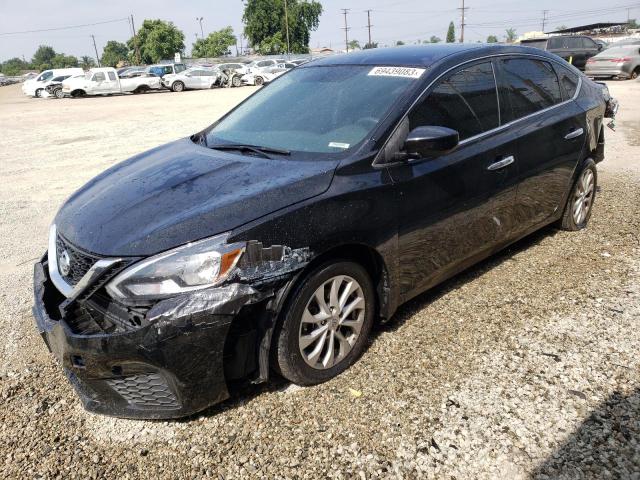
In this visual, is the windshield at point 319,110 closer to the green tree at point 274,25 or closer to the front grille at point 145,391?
the front grille at point 145,391

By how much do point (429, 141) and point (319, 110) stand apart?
837 millimetres

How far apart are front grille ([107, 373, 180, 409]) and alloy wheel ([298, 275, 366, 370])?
0.68 metres

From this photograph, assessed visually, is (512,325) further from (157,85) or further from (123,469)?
(157,85)

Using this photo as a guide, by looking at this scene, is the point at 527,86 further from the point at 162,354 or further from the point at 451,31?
the point at 451,31

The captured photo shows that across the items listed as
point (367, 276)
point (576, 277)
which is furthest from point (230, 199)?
point (576, 277)

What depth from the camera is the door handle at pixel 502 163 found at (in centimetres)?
358

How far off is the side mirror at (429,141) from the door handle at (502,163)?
68 cm

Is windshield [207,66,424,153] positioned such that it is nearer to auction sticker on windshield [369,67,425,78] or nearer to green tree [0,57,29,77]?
auction sticker on windshield [369,67,425,78]

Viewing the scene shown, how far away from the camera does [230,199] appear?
8.40 ft

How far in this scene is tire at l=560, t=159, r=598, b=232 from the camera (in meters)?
4.71

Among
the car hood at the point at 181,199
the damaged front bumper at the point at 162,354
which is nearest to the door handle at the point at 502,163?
the car hood at the point at 181,199

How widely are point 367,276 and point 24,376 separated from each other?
6.76 feet

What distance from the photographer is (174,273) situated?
91.4 inches

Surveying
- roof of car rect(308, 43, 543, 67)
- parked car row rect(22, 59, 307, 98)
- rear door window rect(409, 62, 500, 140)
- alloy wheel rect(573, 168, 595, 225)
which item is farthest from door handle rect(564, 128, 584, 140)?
parked car row rect(22, 59, 307, 98)
